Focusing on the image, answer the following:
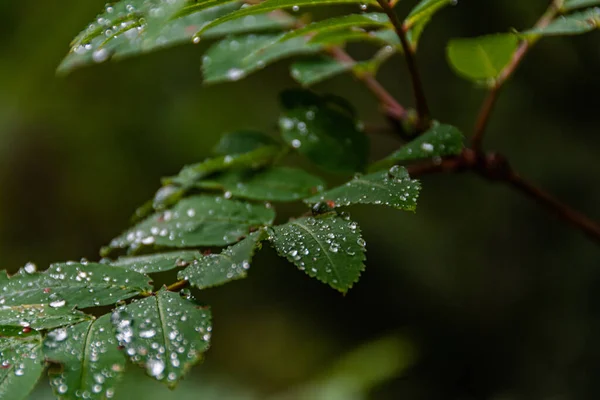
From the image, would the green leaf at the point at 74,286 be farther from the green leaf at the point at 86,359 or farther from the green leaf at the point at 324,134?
the green leaf at the point at 324,134

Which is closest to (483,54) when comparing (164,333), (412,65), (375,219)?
(412,65)

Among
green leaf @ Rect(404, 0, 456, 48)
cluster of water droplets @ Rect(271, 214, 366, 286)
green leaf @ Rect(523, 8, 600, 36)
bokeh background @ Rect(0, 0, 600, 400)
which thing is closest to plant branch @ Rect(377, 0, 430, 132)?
green leaf @ Rect(404, 0, 456, 48)

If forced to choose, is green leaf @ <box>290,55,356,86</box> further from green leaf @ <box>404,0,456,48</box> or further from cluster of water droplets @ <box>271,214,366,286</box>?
cluster of water droplets @ <box>271,214,366,286</box>

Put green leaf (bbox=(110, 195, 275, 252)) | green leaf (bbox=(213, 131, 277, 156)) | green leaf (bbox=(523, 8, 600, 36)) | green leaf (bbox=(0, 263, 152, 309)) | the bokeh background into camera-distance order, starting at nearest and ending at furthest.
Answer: green leaf (bbox=(0, 263, 152, 309))
green leaf (bbox=(110, 195, 275, 252))
green leaf (bbox=(523, 8, 600, 36))
green leaf (bbox=(213, 131, 277, 156))
the bokeh background

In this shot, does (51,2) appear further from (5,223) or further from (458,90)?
(458,90)

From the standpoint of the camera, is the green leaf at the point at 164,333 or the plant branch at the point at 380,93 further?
the plant branch at the point at 380,93

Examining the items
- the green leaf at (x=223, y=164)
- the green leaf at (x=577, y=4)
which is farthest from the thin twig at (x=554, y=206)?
the green leaf at (x=223, y=164)

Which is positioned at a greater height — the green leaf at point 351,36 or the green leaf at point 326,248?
the green leaf at point 351,36
